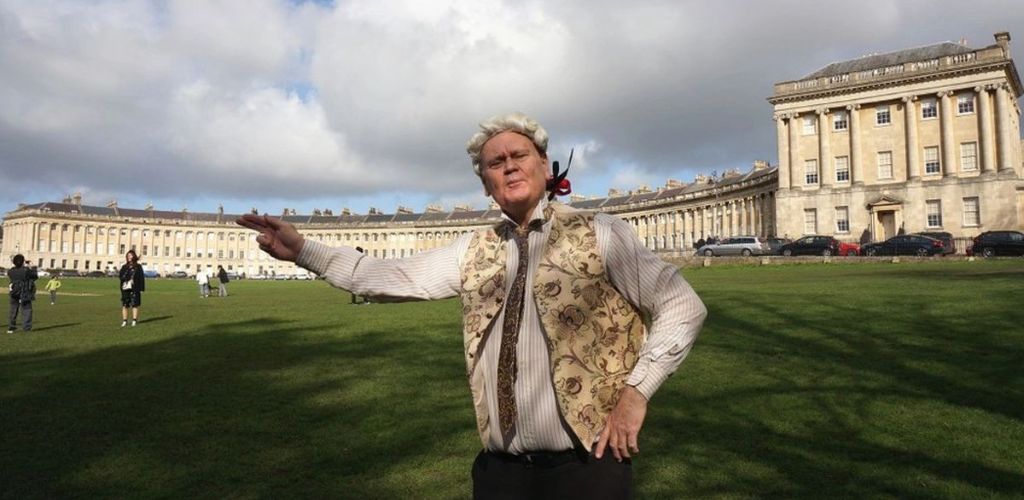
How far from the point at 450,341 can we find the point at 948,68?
53.0 meters

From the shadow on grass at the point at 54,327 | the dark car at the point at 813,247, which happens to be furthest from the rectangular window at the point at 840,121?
the shadow on grass at the point at 54,327

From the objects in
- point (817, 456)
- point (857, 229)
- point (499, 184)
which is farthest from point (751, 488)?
point (857, 229)

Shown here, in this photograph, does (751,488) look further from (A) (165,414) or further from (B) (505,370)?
(A) (165,414)

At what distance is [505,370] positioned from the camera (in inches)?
98.7

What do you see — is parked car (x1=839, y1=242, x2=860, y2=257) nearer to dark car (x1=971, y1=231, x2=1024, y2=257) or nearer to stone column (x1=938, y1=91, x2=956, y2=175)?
dark car (x1=971, y1=231, x2=1024, y2=257)

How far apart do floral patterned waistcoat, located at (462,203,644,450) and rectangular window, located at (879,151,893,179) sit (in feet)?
194

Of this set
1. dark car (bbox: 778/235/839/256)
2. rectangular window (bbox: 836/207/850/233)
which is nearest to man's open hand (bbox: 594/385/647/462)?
dark car (bbox: 778/235/839/256)

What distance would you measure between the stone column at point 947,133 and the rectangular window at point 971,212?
2680mm

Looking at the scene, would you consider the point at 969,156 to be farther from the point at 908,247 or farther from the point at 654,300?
the point at 654,300

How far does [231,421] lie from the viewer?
24.3 ft

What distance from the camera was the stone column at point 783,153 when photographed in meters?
57.3

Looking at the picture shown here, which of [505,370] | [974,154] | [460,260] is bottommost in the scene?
[505,370]

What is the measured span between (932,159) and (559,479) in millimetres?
59438

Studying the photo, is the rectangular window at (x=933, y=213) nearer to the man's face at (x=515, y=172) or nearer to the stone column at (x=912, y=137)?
the stone column at (x=912, y=137)
